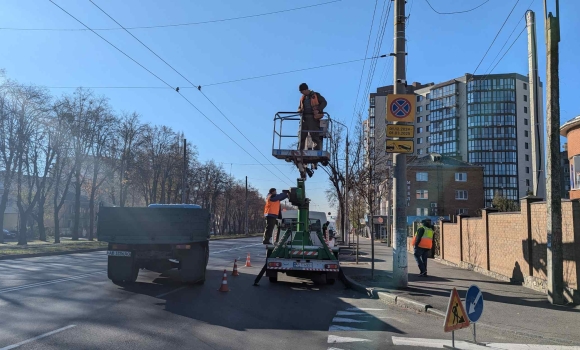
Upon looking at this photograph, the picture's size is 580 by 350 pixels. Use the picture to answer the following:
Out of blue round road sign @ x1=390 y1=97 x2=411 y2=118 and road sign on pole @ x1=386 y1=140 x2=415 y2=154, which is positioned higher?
blue round road sign @ x1=390 y1=97 x2=411 y2=118

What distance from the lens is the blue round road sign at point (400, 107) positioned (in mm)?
11922

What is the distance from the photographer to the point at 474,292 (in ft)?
22.0

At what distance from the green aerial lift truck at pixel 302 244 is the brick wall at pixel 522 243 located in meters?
4.80

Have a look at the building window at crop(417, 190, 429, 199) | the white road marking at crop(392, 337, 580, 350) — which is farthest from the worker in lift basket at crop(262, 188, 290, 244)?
the building window at crop(417, 190, 429, 199)

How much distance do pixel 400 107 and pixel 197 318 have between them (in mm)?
7268

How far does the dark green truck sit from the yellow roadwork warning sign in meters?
7.09

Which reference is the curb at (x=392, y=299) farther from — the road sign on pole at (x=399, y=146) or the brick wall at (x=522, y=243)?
the road sign on pole at (x=399, y=146)

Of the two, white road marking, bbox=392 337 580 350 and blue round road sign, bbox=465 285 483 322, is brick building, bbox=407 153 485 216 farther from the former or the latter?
blue round road sign, bbox=465 285 483 322

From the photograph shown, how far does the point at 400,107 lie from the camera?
1195 centimetres

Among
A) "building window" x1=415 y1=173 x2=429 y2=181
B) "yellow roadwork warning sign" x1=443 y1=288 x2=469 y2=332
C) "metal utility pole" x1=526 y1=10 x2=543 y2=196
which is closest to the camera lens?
"yellow roadwork warning sign" x1=443 y1=288 x2=469 y2=332

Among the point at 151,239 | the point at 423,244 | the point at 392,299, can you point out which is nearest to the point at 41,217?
the point at 151,239

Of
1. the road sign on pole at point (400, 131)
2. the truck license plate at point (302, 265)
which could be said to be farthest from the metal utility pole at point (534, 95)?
the truck license plate at point (302, 265)

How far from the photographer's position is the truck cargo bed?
464 inches

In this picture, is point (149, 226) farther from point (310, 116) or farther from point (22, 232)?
point (22, 232)
